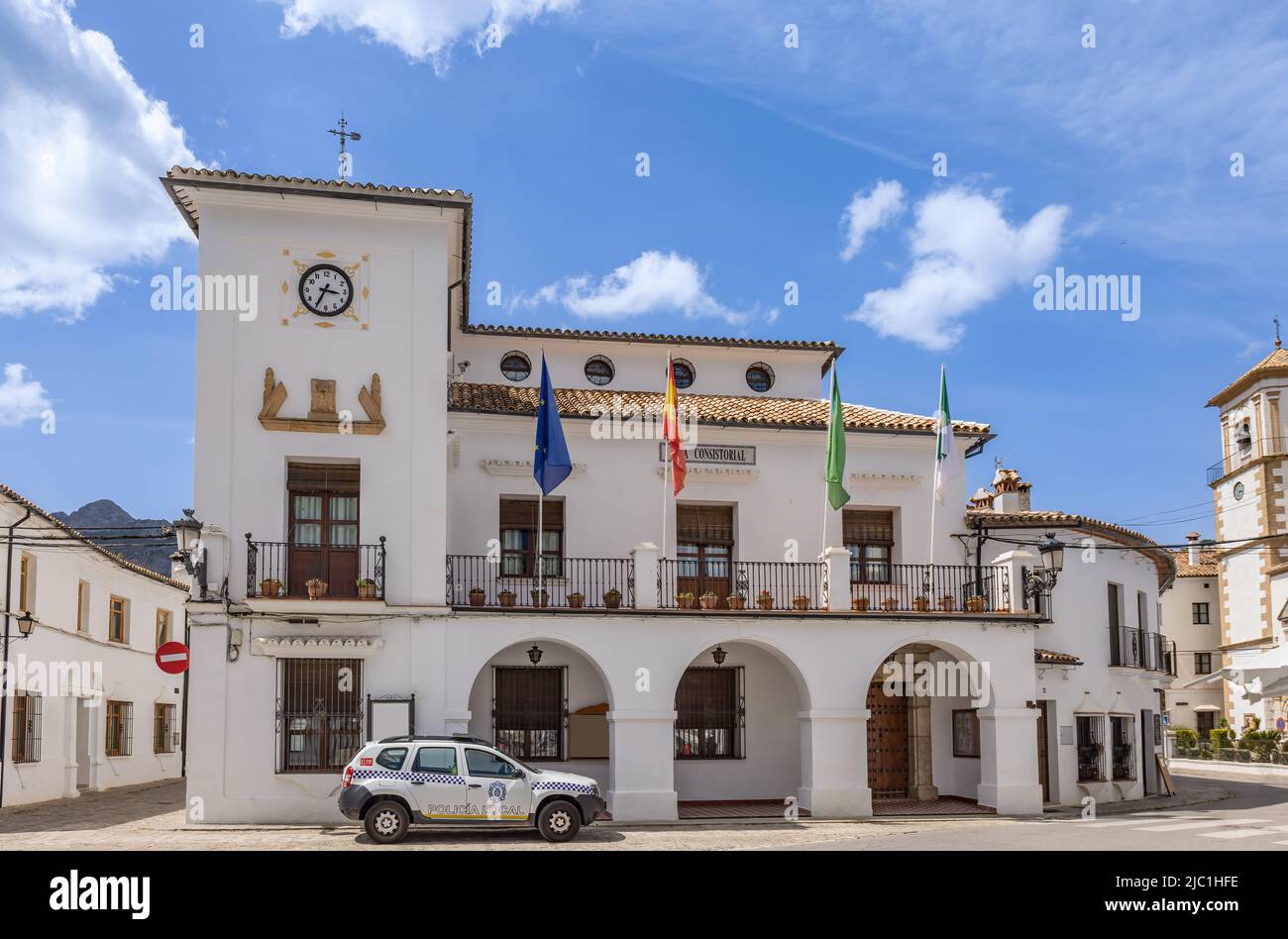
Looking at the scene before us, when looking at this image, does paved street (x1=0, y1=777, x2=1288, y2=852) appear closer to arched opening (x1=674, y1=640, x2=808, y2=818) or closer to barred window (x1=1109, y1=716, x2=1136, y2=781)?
arched opening (x1=674, y1=640, x2=808, y2=818)

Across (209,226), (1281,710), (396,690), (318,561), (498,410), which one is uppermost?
(209,226)

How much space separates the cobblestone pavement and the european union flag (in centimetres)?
562

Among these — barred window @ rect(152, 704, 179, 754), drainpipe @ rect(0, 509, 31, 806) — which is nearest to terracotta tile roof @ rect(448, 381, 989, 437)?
drainpipe @ rect(0, 509, 31, 806)

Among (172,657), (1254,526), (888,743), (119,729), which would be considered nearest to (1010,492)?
(888,743)

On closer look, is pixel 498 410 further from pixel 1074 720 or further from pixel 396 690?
pixel 1074 720

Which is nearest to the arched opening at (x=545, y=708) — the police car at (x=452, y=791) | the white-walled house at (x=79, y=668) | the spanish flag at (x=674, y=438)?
the spanish flag at (x=674, y=438)

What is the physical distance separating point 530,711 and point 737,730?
3.90m

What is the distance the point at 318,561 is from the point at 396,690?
2.45 meters

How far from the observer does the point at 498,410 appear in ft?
69.6

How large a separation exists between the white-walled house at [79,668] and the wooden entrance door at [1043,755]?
1946cm

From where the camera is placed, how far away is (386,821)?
625 inches
